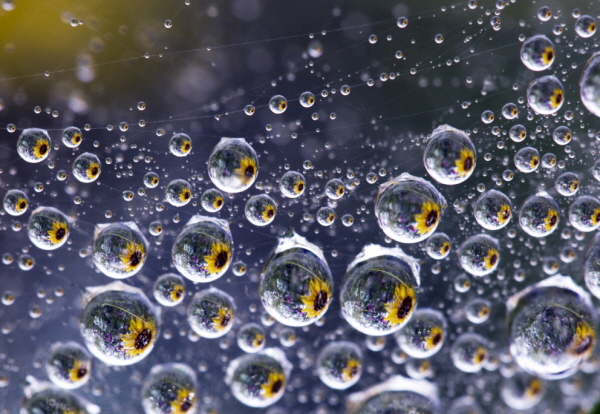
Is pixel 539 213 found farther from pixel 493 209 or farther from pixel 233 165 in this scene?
pixel 233 165

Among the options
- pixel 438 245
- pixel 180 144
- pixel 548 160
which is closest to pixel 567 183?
pixel 548 160

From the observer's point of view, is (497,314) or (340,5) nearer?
(340,5)

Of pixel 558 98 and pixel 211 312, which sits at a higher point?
pixel 558 98

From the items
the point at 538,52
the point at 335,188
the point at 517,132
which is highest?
the point at 538,52

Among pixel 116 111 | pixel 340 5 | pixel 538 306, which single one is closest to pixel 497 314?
pixel 538 306

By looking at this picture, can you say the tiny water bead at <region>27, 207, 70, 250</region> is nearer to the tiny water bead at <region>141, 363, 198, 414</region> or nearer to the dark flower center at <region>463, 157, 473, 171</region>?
the tiny water bead at <region>141, 363, 198, 414</region>

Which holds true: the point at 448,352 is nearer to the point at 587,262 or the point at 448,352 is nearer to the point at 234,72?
the point at 587,262

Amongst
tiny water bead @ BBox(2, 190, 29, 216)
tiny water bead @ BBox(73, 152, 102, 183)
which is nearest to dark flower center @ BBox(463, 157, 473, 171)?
tiny water bead @ BBox(73, 152, 102, 183)

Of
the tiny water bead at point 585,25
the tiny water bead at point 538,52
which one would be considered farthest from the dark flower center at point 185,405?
the tiny water bead at point 585,25
